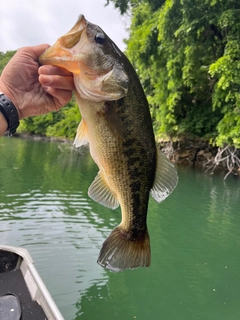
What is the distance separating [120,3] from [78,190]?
13.5 meters

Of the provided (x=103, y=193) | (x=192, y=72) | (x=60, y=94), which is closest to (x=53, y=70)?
(x=60, y=94)

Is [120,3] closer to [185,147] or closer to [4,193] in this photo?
[185,147]

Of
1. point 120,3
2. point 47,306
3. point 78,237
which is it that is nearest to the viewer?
point 47,306

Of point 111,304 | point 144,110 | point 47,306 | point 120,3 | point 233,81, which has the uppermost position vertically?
point 120,3

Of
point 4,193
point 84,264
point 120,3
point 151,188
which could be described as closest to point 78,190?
point 4,193

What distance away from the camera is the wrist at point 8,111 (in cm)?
196

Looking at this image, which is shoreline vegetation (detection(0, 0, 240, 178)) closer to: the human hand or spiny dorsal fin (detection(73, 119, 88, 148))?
the human hand

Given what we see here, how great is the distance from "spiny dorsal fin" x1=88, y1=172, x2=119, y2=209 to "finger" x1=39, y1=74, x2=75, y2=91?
0.52 metres

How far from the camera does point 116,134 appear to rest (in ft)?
5.38

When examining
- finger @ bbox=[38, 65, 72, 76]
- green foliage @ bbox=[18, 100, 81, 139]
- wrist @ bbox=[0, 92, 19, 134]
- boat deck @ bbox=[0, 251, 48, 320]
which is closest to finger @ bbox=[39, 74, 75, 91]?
finger @ bbox=[38, 65, 72, 76]

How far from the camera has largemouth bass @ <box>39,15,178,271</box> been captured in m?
1.56

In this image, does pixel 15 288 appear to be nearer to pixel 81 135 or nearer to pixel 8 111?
pixel 8 111

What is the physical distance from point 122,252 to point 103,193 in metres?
0.34

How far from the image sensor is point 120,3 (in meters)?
20.6
